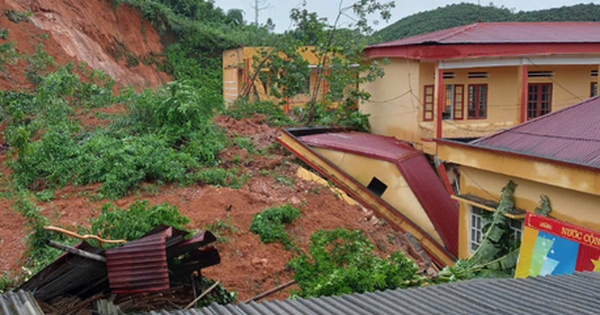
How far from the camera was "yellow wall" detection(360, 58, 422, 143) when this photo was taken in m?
17.3

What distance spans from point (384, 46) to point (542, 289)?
13.5 metres

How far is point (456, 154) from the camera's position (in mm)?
12125

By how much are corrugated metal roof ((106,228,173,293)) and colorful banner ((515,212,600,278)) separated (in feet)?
20.9

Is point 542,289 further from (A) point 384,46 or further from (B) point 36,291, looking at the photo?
(A) point 384,46

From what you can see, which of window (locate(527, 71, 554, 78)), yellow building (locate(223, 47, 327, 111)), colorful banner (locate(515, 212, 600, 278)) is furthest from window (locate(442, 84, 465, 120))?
colorful banner (locate(515, 212, 600, 278))

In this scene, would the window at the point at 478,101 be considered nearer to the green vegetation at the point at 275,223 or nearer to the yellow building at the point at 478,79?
the yellow building at the point at 478,79

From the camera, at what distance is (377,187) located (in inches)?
603

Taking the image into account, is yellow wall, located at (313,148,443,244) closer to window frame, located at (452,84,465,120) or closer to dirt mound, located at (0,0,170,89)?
window frame, located at (452,84,465,120)

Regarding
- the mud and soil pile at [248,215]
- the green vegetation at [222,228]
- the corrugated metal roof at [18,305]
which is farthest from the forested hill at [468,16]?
the corrugated metal roof at [18,305]

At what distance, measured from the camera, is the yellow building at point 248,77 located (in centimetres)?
2394

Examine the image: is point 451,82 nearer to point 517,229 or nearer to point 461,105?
point 461,105

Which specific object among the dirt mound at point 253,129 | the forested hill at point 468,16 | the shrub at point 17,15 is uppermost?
the forested hill at point 468,16

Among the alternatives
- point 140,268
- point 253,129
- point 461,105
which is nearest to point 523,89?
point 461,105

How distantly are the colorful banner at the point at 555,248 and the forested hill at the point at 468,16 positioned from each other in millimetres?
33842
